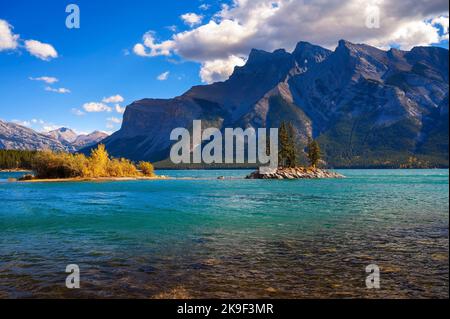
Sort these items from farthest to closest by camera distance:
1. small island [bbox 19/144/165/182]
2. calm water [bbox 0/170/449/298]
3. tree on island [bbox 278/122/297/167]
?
tree on island [bbox 278/122/297/167] → small island [bbox 19/144/165/182] → calm water [bbox 0/170/449/298]

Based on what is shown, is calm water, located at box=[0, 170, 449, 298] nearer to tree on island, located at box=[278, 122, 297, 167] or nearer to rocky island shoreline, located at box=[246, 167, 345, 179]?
rocky island shoreline, located at box=[246, 167, 345, 179]

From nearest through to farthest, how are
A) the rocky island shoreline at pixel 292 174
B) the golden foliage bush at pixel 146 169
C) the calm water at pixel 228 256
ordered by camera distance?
the calm water at pixel 228 256 < the rocky island shoreline at pixel 292 174 < the golden foliage bush at pixel 146 169

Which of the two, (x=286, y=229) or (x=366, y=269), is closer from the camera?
(x=366, y=269)

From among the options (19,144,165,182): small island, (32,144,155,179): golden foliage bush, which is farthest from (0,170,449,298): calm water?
(32,144,155,179): golden foliage bush

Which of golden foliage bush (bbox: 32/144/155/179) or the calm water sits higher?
golden foliage bush (bbox: 32/144/155/179)

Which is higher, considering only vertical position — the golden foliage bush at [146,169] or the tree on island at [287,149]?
the tree on island at [287,149]

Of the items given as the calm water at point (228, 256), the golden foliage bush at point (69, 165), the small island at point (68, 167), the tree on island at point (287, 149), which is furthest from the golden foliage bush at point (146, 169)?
the calm water at point (228, 256)

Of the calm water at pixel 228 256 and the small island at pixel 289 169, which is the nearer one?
the calm water at pixel 228 256

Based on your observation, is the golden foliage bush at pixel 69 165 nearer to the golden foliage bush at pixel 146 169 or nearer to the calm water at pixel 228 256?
the golden foliage bush at pixel 146 169
